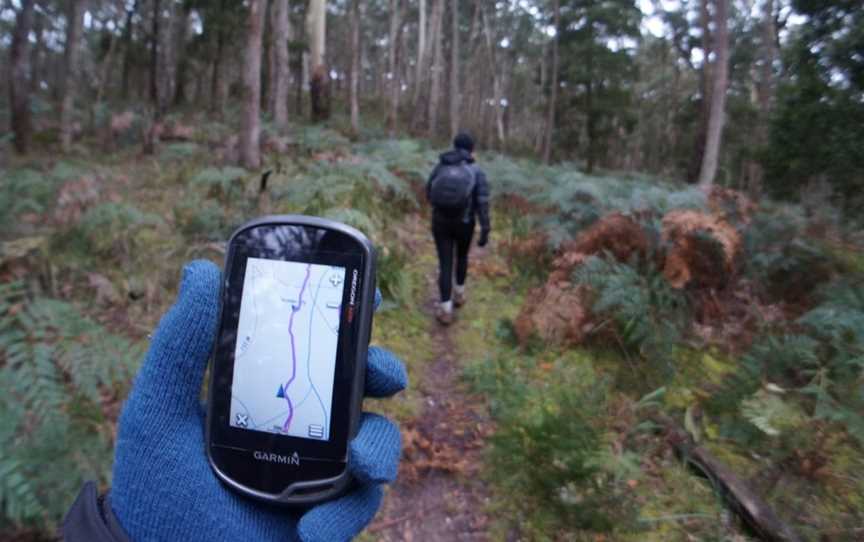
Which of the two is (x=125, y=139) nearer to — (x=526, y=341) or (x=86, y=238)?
(x=86, y=238)

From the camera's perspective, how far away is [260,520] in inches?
62.0

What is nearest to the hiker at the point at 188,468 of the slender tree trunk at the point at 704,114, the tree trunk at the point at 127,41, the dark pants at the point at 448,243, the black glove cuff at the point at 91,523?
the black glove cuff at the point at 91,523

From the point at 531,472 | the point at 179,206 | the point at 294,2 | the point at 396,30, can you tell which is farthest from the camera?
the point at 396,30

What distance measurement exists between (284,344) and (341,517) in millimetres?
501

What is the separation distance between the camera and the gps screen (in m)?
1.59

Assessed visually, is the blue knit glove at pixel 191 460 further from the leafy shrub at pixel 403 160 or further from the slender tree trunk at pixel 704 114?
the slender tree trunk at pixel 704 114

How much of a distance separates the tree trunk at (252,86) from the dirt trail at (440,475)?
710cm

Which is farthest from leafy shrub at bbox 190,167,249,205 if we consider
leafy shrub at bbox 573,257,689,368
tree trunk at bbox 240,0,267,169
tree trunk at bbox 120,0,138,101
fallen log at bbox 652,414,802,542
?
tree trunk at bbox 120,0,138,101

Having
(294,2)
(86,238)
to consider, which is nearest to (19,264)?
(86,238)

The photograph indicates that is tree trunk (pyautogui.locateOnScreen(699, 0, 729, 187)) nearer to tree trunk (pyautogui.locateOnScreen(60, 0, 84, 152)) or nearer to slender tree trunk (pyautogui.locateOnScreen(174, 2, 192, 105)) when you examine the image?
tree trunk (pyautogui.locateOnScreen(60, 0, 84, 152))

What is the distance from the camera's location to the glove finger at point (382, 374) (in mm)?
1629

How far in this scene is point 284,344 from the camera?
5.25 feet

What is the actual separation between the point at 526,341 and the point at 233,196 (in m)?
4.57

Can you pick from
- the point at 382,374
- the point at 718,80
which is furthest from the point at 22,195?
the point at 718,80
